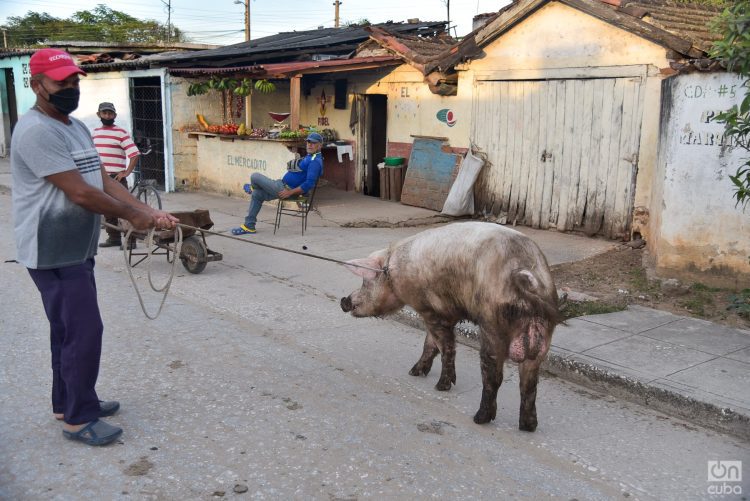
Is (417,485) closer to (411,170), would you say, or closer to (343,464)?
(343,464)

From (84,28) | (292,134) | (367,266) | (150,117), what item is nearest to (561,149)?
(292,134)

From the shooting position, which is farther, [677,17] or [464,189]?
[464,189]

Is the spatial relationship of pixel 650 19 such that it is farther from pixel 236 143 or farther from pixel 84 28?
pixel 84 28

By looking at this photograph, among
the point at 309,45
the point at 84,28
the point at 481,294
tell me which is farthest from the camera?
the point at 84,28

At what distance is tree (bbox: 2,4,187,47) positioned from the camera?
44750mm

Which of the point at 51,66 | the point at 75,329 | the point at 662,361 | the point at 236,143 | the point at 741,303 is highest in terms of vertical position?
the point at 51,66

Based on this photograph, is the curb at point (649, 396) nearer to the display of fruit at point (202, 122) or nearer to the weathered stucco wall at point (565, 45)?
the weathered stucco wall at point (565, 45)

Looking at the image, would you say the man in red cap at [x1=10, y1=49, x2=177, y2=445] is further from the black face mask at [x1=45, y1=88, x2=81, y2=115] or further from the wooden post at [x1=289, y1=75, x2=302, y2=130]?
the wooden post at [x1=289, y1=75, x2=302, y2=130]

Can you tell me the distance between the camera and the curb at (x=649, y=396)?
171 inches

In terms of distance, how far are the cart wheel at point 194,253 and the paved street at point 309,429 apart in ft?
5.35

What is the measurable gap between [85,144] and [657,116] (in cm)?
759

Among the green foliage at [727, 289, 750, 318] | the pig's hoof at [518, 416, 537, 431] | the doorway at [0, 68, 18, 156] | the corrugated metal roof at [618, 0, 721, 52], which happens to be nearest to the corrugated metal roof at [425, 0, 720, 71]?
the corrugated metal roof at [618, 0, 721, 52]

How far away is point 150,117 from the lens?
53.6 feet

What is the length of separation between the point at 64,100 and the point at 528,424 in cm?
331
